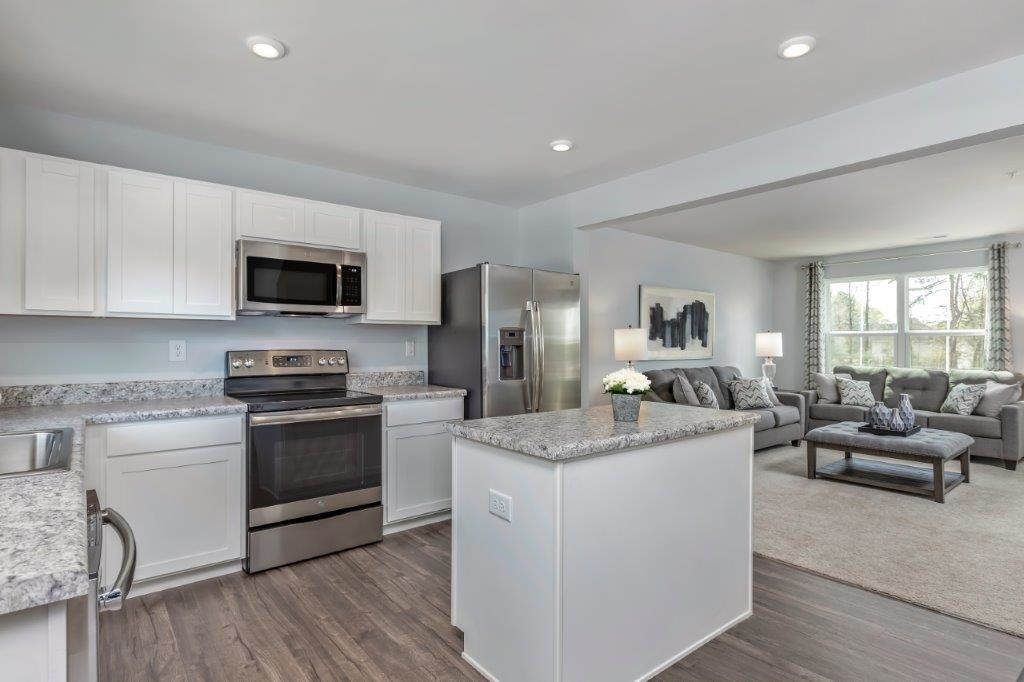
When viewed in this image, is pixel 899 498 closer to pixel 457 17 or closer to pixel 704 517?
pixel 704 517

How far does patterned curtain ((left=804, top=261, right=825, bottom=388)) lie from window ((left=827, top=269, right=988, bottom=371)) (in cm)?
15

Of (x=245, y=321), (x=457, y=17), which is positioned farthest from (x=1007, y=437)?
(x=245, y=321)

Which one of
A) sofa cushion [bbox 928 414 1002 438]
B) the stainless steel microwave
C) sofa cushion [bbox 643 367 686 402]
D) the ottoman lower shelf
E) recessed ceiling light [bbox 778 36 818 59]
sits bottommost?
the ottoman lower shelf

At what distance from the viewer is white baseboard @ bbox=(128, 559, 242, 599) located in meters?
2.70

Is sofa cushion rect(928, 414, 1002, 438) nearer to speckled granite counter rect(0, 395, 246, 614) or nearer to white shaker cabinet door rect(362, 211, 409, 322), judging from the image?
white shaker cabinet door rect(362, 211, 409, 322)

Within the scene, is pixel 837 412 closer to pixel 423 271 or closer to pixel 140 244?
pixel 423 271

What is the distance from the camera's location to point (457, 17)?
2066 mm

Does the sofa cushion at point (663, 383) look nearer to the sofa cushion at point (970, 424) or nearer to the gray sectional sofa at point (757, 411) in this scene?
the gray sectional sofa at point (757, 411)

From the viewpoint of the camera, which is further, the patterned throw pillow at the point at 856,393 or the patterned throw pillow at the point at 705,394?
the patterned throw pillow at the point at 856,393

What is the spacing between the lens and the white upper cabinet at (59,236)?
2582mm

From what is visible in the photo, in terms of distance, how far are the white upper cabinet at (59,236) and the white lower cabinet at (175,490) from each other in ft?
2.29

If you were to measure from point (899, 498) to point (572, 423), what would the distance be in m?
3.60

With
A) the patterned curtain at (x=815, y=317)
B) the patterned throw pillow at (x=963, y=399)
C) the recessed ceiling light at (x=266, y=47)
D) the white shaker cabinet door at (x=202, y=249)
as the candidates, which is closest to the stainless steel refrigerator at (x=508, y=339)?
the white shaker cabinet door at (x=202, y=249)

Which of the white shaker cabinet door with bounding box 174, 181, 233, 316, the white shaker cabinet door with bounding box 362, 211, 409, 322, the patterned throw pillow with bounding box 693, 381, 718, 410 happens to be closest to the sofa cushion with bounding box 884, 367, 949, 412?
the patterned throw pillow with bounding box 693, 381, 718, 410
